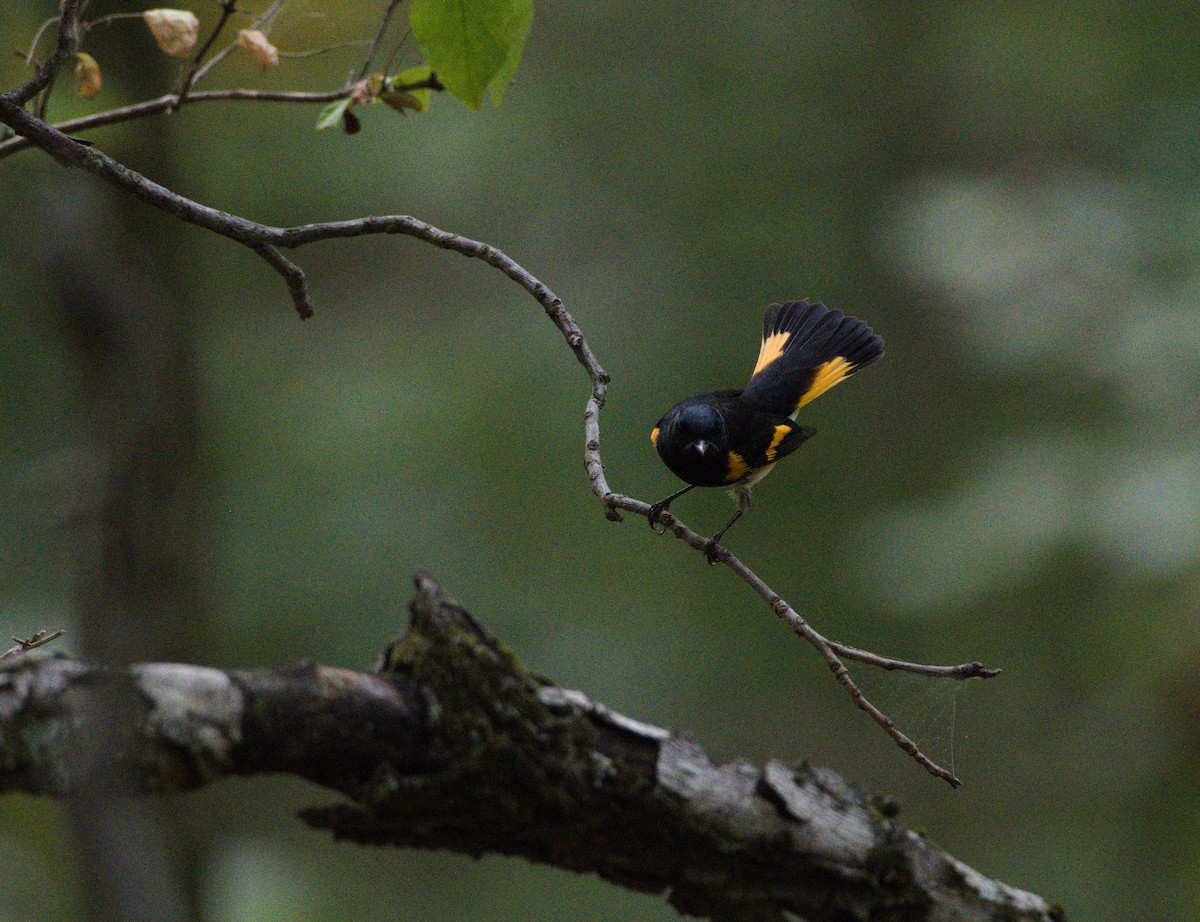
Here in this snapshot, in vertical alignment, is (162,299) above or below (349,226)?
above

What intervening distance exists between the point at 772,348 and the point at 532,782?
6.36ft

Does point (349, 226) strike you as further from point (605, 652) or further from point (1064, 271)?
point (605, 652)

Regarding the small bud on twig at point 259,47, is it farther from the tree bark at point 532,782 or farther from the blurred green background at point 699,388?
the blurred green background at point 699,388

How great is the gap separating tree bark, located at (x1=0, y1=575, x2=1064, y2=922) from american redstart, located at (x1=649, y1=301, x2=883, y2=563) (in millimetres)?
823

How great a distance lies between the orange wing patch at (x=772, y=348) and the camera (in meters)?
3.27

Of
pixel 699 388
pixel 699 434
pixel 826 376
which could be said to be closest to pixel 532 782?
pixel 699 434

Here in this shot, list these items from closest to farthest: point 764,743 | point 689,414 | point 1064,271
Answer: point 689,414 < point 1064,271 < point 764,743

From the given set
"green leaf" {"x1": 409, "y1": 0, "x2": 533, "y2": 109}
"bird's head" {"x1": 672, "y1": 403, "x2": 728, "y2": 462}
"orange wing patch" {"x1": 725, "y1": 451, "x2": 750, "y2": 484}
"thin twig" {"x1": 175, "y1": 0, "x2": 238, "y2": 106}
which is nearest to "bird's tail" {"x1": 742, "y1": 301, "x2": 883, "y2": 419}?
"orange wing patch" {"x1": 725, "y1": 451, "x2": 750, "y2": 484}

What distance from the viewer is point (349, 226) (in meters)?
1.43

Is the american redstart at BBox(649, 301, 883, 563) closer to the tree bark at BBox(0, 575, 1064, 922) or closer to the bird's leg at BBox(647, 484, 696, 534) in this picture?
the bird's leg at BBox(647, 484, 696, 534)

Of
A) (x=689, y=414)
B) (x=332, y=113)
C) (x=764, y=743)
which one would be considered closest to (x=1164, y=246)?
(x=689, y=414)

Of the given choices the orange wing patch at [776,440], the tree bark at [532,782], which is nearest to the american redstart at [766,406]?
the orange wing patch at [776,440]

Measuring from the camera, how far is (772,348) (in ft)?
11.0

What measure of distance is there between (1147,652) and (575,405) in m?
3.45
